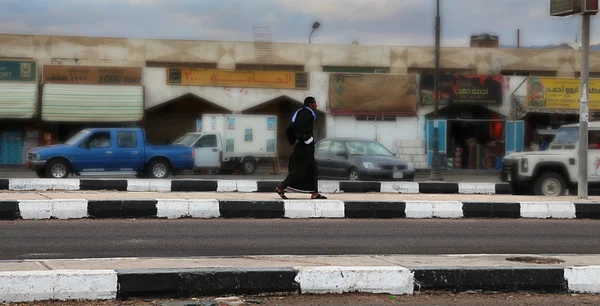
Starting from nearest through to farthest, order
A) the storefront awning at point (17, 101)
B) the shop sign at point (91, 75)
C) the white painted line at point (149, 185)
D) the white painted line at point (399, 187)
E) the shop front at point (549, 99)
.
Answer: the white painted line at point (149, 185) → the white painted line at point (399, 187) → the storefront awning at point (17, 101) → the shop sign at point (91, 75) → the shop front at point (549, 99)

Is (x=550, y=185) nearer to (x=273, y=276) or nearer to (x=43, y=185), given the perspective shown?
(x=43, y=185)

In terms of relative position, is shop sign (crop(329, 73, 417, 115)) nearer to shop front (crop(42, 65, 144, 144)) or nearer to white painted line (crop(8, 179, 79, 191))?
shop front (crop(42, 65, 144, 144))

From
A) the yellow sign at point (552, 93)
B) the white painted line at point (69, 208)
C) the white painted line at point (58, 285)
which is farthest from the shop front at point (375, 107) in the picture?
the white painted line at point (58, 285)

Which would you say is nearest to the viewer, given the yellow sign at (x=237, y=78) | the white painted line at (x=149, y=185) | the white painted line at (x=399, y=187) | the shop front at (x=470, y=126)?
the white painted line at (x=149, y=185)

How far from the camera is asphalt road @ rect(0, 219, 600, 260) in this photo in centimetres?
912

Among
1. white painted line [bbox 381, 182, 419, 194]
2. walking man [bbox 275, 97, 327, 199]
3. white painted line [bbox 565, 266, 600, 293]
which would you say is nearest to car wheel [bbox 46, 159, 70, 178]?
white painted line [bbox 381, 182, 419, 194]

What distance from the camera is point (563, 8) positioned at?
49.0ft

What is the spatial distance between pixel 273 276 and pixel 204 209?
5125 mm

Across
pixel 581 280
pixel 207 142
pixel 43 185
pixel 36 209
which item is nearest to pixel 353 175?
pixel 207 142

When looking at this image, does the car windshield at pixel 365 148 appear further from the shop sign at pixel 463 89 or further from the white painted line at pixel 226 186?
the shop sign at pixel 463 89

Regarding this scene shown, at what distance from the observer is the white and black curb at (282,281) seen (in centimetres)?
671

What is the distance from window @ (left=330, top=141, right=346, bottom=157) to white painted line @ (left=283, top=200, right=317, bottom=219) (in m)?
12.2

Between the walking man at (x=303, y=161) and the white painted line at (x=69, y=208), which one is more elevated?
the walking man at (x=303, y=161)

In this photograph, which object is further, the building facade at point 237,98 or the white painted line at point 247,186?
the building facade at point 237,98
